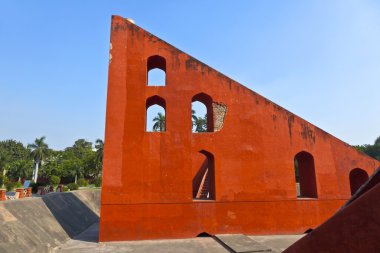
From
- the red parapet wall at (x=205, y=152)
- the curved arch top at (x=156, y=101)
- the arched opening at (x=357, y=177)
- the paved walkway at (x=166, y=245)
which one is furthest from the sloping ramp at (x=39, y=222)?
the arched opening at (x=357, y=177)

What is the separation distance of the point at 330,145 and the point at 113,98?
340 inches

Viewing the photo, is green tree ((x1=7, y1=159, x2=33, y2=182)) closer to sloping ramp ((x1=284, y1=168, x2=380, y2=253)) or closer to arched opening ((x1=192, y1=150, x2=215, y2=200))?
arched opening ((x1=192, y1=150, x2=215, y2=200))

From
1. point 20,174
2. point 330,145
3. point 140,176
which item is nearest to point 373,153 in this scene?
point 330,145

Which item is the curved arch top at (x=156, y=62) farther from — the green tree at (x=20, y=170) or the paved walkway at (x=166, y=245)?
the green tree at (x=20, y=170)

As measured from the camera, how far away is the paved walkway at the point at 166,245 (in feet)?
26.5

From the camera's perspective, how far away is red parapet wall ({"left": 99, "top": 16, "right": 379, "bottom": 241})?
9.84 m

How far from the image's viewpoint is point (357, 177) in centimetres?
1238

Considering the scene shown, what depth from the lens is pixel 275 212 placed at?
10.4m

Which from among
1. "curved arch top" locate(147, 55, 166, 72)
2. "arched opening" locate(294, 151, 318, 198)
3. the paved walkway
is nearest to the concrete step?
the paved walkway

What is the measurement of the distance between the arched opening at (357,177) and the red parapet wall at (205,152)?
43cm

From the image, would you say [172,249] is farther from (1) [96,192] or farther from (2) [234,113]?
(1) [96,192]

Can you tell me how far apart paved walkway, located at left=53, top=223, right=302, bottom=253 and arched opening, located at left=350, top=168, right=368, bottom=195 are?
4.27m

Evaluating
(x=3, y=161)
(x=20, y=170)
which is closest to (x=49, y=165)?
(x=20, y=170)

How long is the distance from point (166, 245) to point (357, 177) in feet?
29.0
